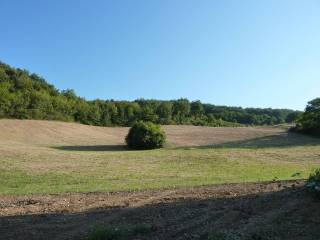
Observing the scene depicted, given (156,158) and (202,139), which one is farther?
(202,139)

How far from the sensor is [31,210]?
39.6 ft

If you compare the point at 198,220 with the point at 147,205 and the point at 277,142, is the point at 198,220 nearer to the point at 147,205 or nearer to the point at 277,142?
the point at 147,205

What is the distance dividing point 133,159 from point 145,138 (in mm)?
10934

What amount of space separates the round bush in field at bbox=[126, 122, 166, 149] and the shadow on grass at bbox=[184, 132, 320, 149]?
3735 mm

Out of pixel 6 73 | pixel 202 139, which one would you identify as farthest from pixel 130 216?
pixel 6 73

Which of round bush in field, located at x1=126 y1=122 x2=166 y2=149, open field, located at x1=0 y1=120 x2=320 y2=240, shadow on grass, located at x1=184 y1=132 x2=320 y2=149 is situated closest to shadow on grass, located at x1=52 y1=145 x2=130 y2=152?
round bush in field, located at x1=126 y1=122 x2=166 y2=149

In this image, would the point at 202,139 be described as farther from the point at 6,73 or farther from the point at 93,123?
the point at 6,73

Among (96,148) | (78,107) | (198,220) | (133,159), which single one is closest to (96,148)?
(96,148)

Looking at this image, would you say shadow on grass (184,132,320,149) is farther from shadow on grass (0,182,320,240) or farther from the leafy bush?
→ the leafy bush

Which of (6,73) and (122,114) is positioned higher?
(6,73)

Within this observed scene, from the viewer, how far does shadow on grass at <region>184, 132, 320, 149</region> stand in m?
46.9

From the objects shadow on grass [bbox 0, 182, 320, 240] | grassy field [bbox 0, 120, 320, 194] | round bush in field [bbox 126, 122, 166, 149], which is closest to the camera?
shadow on grass [bbox 0, 182, 320, 240]

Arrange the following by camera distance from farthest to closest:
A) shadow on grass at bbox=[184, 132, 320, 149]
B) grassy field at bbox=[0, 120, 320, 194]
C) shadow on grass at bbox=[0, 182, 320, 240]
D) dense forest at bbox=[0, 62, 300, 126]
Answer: dense forest at bbox=[0, 62, 300, 126] < shadow on grass at bbox=[184, 132, 320, 149] < grassy field at bbox=[0, 120, 320, 194] < shadow on grass at bbox=[0, 182, 320, 240]

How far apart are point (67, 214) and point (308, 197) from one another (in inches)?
197
